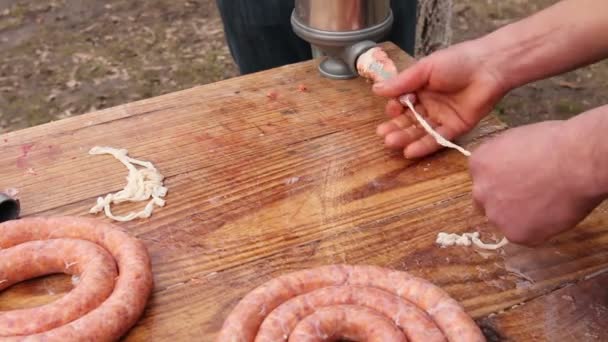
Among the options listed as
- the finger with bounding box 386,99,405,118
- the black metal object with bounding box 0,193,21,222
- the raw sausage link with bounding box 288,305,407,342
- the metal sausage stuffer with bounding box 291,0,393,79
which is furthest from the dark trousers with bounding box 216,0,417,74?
the raw sausage link with bounding box 288,305,407,342

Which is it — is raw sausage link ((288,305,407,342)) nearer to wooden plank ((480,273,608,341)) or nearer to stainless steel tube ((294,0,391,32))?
wooden plank ((480,273,608,341))

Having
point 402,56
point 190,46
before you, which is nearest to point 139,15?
point 190,46

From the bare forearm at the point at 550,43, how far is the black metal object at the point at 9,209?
138 centimetres

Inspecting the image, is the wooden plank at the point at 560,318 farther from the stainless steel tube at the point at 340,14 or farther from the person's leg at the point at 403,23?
the person's leg at the point at 403,23

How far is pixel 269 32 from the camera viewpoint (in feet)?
10.2

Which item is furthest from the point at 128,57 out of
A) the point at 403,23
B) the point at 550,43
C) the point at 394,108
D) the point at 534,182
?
the point at 534,182

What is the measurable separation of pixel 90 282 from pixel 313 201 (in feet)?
2.08

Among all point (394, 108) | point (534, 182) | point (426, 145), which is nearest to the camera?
point (534, 182)

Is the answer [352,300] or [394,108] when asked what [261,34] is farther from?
[352,300]

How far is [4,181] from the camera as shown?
2082mm

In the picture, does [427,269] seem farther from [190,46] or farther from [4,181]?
[190,46]

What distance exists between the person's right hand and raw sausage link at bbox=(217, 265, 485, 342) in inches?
22.8

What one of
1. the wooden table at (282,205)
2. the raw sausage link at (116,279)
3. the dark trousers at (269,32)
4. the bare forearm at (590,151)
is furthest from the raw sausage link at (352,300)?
the dark trousers at (269,32)

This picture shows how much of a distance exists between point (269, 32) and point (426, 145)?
49.3 inches
